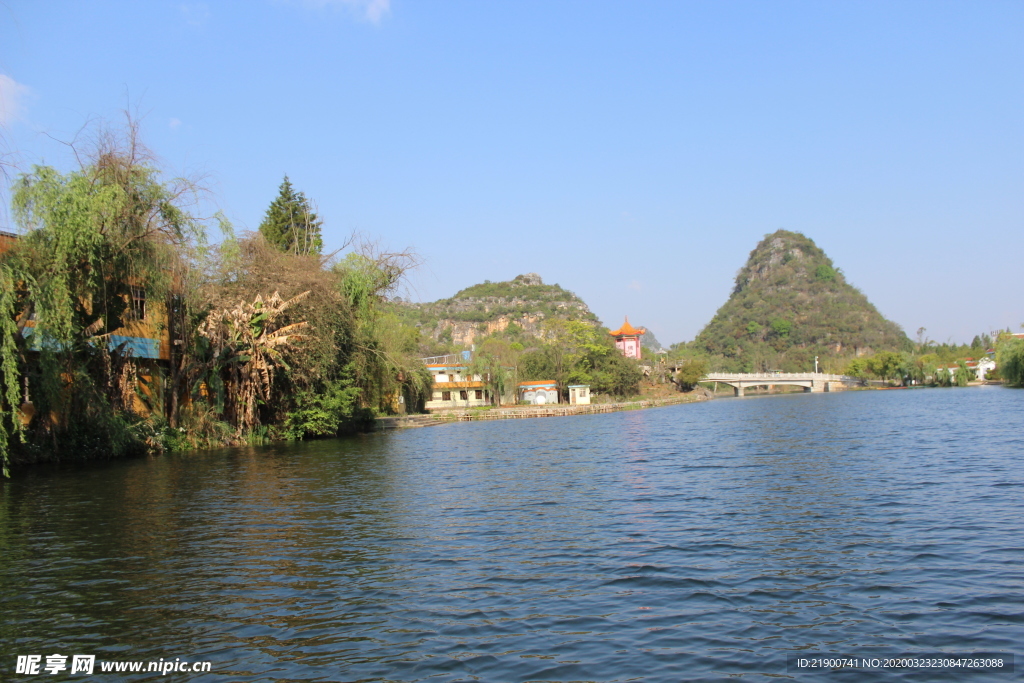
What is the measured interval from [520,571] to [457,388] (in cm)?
7415

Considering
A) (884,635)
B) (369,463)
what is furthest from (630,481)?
(884,635)

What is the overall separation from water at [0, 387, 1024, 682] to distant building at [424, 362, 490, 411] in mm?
60869

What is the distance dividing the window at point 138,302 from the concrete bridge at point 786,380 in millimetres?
111070

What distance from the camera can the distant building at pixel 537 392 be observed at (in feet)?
301

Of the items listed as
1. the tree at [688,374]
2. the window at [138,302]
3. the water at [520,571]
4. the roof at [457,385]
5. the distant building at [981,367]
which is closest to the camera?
the water at [520,571]

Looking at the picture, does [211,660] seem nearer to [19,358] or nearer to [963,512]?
[963,512]

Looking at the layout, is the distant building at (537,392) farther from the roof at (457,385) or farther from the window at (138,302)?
the window at (138,302)

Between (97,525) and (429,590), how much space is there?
9042mm

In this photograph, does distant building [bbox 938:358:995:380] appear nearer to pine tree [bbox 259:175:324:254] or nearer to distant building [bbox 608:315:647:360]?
distant building [bbox 608:315:647:360]

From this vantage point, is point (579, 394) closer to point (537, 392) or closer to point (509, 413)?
point (537, 392)

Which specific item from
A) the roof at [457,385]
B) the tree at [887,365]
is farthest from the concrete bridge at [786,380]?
the roof at [457,385]

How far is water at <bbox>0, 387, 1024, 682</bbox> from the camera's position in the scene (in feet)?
27.3

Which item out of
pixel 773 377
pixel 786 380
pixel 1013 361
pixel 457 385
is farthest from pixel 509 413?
pixel 786 380

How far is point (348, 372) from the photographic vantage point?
136ft
